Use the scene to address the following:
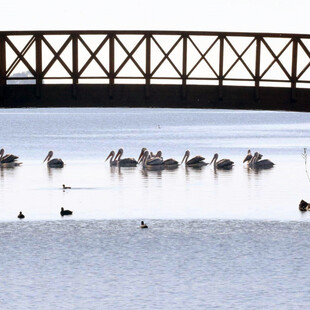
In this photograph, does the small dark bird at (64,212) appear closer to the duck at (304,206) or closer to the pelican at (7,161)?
the duck at (304,206)

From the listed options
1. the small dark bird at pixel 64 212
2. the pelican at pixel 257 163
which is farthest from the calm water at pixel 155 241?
the pelican at pixel 257 163

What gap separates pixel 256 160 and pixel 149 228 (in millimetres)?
42029

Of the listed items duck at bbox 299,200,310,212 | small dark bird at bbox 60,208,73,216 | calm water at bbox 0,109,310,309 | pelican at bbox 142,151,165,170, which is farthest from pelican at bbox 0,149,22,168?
duck at bbox 299,200,310,212

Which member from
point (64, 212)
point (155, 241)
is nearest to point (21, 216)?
point (64, 212)

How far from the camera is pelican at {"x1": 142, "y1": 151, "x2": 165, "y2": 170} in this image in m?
101

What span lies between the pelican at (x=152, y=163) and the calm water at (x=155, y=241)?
1.70 m

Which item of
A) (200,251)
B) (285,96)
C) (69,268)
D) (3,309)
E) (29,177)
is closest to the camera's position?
(3,309)

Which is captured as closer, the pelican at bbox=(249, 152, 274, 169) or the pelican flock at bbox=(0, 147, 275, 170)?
the pelican flock at bbox=(0, 147, 275, 170)

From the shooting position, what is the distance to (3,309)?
42438mm

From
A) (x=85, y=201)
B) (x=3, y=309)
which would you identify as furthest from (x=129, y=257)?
(x=85, y=201)

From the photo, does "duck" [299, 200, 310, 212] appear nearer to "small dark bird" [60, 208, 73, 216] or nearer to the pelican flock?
"small dark bird" [60, 208, 73, 216]

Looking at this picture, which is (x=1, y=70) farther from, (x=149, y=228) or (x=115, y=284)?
(x=149, y=228)

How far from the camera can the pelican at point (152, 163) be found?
101312 millimetres

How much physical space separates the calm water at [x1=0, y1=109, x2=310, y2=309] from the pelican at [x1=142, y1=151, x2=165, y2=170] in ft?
5.58
